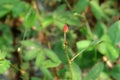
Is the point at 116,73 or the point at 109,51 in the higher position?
the point at 109,51

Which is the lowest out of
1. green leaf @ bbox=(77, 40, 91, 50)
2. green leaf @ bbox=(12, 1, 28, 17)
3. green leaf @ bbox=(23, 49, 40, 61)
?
green leaf @ bbox=(23, 49, 40, 61)

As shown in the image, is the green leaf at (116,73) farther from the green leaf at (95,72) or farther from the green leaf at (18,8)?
the green leaf at (18,8)

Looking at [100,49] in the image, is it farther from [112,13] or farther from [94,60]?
[112,13]

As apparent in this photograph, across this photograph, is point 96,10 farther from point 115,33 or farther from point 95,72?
point 95,72

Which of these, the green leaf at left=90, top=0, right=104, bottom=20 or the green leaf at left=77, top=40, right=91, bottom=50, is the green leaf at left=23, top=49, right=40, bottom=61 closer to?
the green leaf at left=77, top=40, right=91, bottom=50

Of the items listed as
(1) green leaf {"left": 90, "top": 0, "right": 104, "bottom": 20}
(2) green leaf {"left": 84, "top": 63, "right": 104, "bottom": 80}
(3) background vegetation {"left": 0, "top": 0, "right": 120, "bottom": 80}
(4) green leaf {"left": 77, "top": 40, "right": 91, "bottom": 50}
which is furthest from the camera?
(1) green leaf {"left": 90, "top": 0, "right": 104, "bottom": 20}

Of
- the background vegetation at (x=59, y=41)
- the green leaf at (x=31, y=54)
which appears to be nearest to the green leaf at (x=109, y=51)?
the background vegetation at (x=59, y=41)

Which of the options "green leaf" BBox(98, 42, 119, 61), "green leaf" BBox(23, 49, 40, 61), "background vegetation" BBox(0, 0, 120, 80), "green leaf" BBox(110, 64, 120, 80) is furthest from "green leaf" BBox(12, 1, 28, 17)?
"green leaf" BBox(110, 64, 120, 80)

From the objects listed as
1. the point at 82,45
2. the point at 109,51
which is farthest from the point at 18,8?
the point at 109,51

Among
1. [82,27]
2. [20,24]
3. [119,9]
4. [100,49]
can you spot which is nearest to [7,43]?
[20,24]
